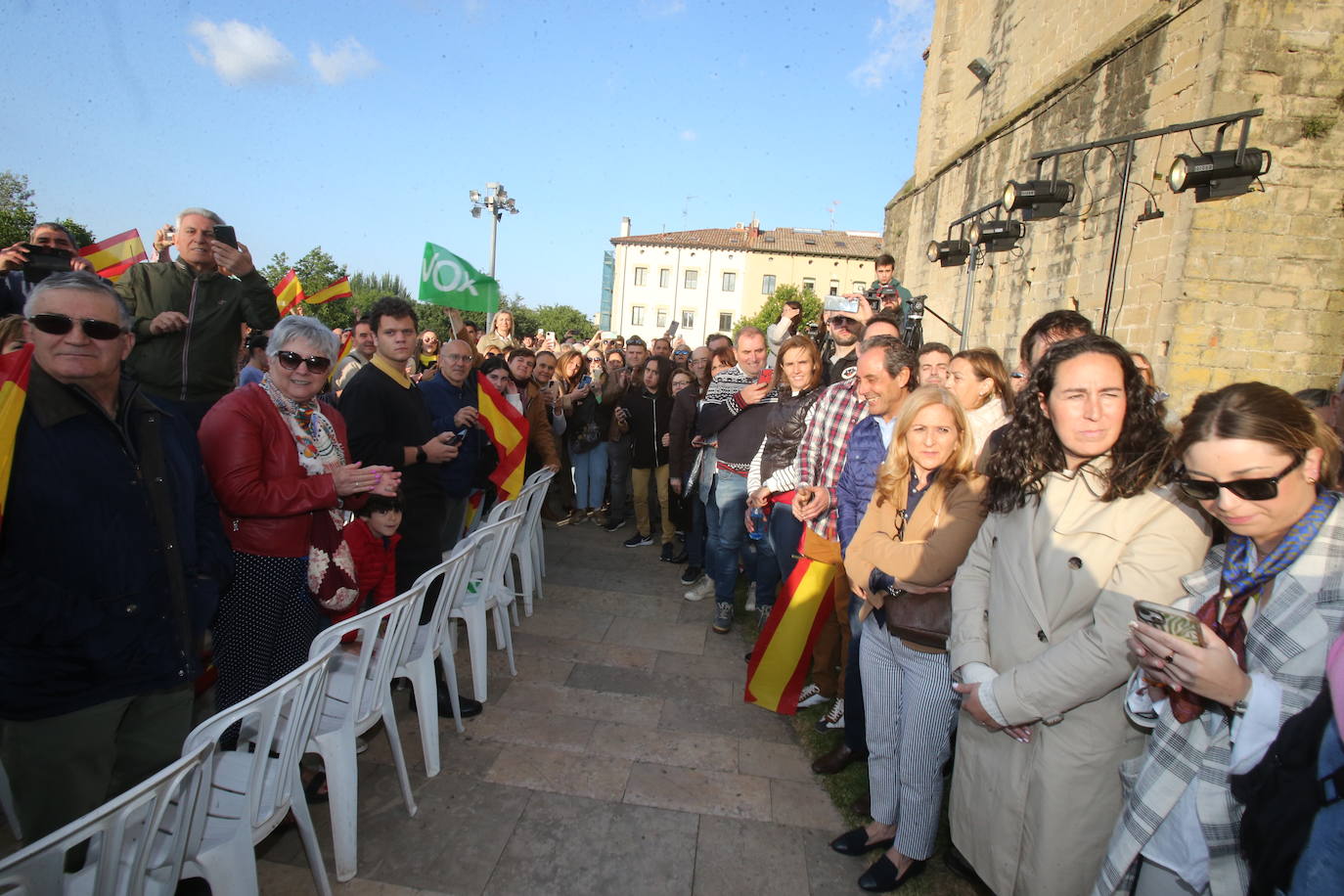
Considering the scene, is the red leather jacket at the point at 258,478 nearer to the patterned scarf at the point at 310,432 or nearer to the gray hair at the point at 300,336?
the patterned scarf at the point at 310,432

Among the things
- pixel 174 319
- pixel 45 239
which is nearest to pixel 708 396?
pixel 174 319

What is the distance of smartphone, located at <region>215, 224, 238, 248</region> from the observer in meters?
3.34

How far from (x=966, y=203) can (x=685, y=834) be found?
12918 millimetres

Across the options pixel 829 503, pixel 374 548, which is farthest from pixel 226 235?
pixel 829 503

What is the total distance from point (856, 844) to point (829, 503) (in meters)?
1.59

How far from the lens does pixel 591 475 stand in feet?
25.3

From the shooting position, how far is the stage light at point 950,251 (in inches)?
390

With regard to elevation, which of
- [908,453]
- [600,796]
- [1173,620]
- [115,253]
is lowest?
[600,796]

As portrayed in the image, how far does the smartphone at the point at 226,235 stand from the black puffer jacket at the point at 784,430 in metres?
3.22

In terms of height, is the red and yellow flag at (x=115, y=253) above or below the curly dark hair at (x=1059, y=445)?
above

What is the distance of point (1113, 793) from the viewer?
1.88m

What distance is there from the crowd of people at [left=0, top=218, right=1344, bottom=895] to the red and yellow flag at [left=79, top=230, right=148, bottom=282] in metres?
1.08

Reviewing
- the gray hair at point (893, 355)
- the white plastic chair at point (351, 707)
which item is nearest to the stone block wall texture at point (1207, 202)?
the gray hair at point (893, 355)

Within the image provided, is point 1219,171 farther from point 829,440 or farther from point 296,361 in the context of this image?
point 296,361
